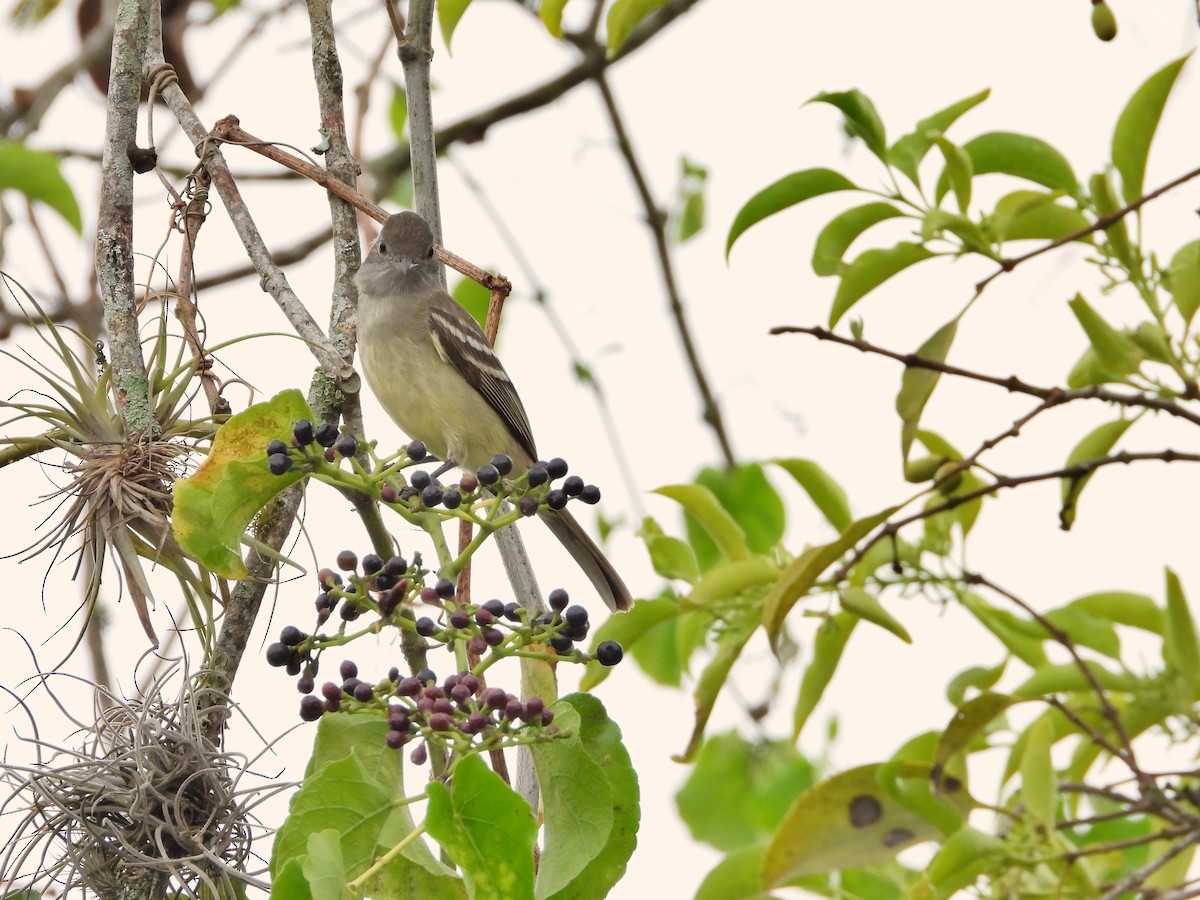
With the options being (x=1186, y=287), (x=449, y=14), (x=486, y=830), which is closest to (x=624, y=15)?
(x=449, y=14)

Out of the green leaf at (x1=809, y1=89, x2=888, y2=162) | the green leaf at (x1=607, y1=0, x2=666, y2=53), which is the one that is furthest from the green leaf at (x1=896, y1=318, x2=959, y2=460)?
the green leaf at (x1=607, y1=0, x2=666, y2=53)

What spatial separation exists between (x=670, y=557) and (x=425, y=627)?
157 centimetres

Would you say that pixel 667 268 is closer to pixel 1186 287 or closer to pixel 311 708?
pixel 1186 287

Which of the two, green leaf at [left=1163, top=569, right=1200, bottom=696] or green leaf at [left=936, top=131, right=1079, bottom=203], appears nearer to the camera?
green leaf at [left=1163, top=569, right=1200, bottom=696]

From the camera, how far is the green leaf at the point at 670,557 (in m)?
3.93

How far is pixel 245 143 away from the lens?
3633mm

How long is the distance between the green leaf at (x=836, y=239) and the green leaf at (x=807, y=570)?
30.9 inches

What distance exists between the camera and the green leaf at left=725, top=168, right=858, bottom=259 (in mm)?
3436

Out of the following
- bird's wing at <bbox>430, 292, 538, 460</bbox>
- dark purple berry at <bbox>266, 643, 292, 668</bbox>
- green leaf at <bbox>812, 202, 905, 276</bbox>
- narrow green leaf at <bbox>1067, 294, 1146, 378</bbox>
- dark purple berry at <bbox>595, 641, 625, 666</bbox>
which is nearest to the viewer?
dark purple berry at <bbox>266, 643, 292, 668</bbox>

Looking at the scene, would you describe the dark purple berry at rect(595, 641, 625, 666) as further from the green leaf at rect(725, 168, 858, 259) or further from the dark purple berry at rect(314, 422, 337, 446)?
the green leaf at rect(725, 168, 858, 259)

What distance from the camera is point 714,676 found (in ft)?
12.0

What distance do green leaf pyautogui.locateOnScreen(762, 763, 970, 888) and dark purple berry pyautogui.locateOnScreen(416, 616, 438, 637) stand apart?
1.34 m

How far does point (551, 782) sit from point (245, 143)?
2100 millimetres

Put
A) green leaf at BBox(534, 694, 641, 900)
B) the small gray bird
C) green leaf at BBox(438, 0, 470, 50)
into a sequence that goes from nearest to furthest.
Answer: green leaf at BBox(534, 694, 641, 900) < green leaf at BBox(438, 0, 470, 50) < the small gray bird
